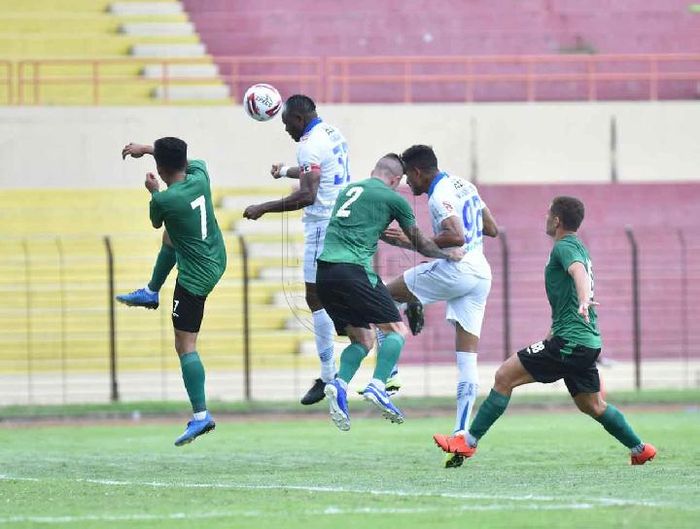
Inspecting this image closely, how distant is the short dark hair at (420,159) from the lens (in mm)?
13461

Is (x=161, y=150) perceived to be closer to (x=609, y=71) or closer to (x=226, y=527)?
(x=226, y=527)

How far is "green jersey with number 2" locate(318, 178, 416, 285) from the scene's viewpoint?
1291cm

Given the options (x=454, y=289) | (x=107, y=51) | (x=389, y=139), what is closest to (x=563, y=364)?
(x=454, y=289)

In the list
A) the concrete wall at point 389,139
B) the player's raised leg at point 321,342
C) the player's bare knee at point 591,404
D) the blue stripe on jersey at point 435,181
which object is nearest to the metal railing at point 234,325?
the concrete wall at point 389,139

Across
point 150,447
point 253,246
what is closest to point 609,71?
point 253,246

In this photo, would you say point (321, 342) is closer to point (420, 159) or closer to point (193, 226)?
point (193, 226)

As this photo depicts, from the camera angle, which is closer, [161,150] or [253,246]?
[161,150]

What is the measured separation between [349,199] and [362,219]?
0.63ft

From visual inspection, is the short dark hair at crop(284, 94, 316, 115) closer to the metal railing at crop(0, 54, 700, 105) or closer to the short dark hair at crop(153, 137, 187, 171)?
the short dark hair at crop(153, 137, 187, 171)

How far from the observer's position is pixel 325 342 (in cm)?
1468

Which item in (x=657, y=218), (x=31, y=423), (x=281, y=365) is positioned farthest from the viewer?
(x=657, y=218)

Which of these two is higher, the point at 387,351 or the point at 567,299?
the point at 567,299

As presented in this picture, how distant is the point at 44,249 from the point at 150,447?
12495 mm

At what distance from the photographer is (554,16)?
33.5 meters
